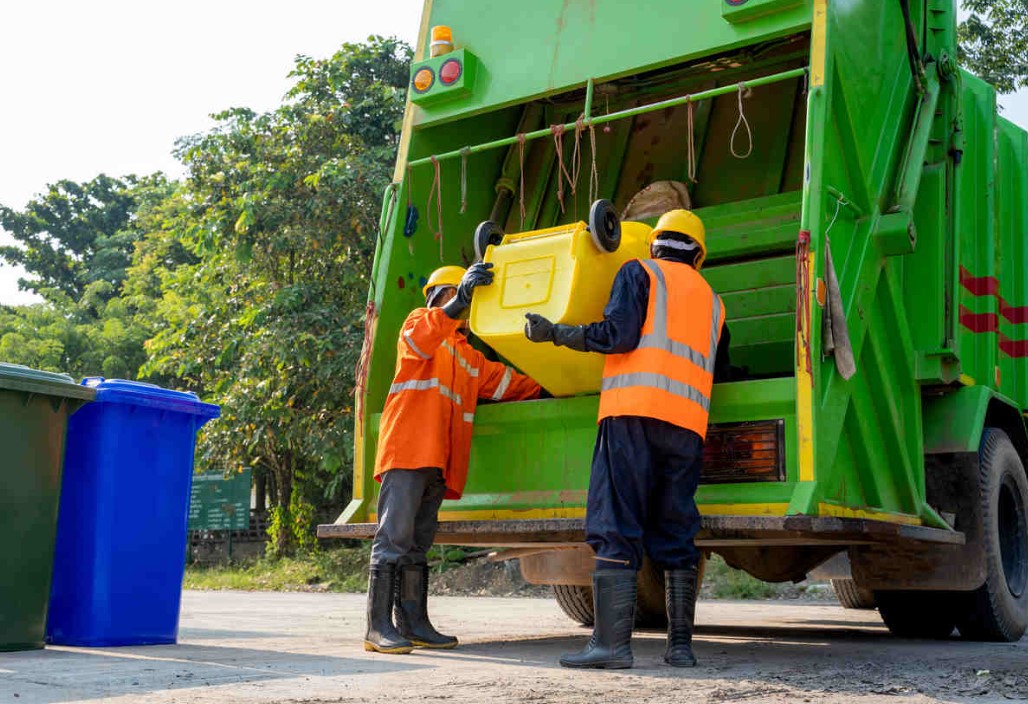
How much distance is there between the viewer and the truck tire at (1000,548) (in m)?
5.16

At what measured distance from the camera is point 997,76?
12.9m

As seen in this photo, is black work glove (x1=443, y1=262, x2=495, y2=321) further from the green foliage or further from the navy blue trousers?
the green foliage

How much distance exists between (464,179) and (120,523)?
2.12 meters

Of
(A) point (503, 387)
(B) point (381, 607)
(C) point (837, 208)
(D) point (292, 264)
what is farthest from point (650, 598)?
(D) point (292, 264)

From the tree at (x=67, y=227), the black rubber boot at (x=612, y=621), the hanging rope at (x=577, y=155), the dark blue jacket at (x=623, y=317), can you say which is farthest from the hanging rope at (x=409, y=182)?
the tree at (x=67, y=227)

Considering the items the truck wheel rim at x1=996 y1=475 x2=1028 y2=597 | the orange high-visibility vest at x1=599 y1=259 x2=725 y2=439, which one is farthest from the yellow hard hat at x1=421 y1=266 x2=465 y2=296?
the truck wheel rim at x1=996 y1=475 x2=1028 y2=597

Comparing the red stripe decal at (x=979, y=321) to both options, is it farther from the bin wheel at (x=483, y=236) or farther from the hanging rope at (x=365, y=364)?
the hanging rope at (x=365, y=364)

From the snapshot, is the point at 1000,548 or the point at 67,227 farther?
the point at 67,227

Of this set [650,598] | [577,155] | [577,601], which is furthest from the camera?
[577,601]

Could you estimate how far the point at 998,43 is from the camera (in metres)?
13.0

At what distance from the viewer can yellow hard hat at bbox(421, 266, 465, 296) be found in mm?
4996

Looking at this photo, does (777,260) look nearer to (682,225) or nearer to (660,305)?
(682,225)

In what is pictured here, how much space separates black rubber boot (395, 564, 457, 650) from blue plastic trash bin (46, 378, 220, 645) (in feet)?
3.03

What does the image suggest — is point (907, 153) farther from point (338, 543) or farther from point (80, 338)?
point (80, 338)
